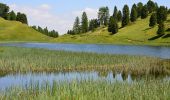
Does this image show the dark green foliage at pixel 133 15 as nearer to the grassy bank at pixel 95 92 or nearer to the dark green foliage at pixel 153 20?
the dark green foliage at pixel 153 20

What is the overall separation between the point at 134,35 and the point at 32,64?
112m

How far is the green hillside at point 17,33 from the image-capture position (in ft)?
589

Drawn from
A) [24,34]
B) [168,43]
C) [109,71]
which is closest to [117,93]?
[109,71]

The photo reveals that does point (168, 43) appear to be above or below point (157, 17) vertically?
below

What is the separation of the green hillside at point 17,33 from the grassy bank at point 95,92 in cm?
15862

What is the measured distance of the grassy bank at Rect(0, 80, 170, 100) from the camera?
16.8 meters

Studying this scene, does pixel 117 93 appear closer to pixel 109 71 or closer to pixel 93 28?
pixel 109 71

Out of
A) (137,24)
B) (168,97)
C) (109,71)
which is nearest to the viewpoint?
(168,97)

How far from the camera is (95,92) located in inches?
695

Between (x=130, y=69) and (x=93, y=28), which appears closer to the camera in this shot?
(x=130, y=69)

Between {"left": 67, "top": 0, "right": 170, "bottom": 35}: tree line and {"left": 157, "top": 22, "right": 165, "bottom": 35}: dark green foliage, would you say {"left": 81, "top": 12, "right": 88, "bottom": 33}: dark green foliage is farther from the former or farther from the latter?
{"left": 157, "top": 22, "right": 165, "bottom": 35}: dark green foliage

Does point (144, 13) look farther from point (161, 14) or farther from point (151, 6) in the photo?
point (161, 14)

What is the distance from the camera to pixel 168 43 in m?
117

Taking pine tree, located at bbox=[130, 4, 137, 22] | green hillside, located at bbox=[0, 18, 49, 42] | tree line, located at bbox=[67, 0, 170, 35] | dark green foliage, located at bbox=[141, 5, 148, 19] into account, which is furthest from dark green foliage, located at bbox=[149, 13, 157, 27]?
green hillside, located at bbox=[0, 18, 49, 42]
